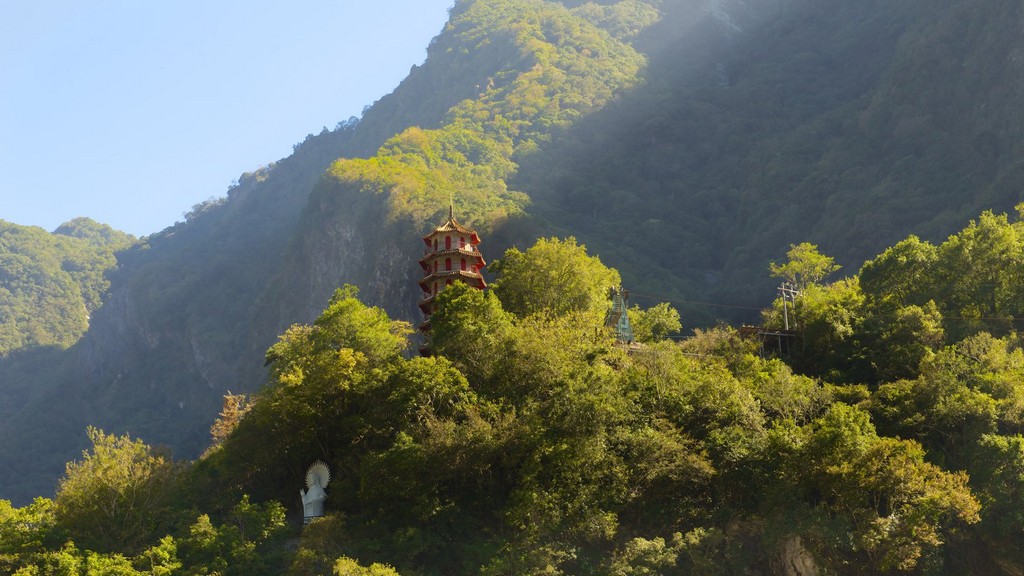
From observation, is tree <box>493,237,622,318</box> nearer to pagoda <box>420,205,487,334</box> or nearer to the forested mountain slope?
pagoda <box>420,205,487,334</box>

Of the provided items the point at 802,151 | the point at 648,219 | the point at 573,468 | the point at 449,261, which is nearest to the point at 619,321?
the point at 449,261

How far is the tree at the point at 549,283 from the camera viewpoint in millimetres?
44375

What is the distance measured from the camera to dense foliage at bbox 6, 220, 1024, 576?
97.2 feet

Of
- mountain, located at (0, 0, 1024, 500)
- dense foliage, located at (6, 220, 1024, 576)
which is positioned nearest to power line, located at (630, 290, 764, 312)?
mountain, located at (0, 0, 1024, 500)

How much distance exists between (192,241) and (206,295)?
25419 millimetres

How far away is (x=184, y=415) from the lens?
103 meters

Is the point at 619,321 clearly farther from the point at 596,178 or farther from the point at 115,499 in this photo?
the point at 596,178

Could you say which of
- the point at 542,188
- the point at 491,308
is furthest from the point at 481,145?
the point at 491,308

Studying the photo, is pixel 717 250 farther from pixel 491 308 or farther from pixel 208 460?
pixel 208 460

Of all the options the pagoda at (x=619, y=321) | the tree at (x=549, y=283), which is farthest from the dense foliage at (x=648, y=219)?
the pagoda at (x=619, y=321)

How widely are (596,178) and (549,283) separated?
47854 mm

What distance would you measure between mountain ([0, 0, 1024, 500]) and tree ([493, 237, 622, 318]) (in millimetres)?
22225

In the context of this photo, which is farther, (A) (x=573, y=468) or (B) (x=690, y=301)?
(B) (x=690, y=301)

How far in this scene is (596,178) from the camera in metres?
91.4
